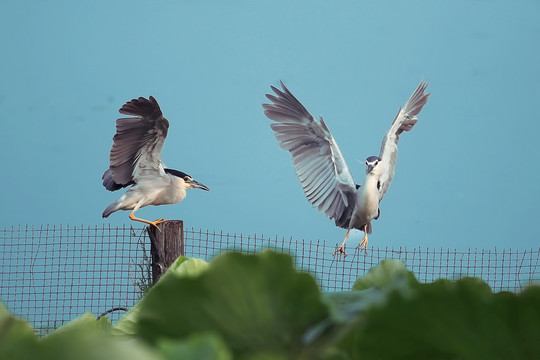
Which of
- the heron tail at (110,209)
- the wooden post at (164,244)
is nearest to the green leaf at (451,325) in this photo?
the wooden post at (164,244)

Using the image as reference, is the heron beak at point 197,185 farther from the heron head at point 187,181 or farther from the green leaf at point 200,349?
the green leaf at point 200,349

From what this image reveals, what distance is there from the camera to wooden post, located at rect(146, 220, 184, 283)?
3492 millimetres

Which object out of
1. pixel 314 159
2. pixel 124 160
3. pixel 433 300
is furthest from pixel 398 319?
pixel 314 159

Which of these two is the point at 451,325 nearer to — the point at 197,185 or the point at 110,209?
the point at 110,209

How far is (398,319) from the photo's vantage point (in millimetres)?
101

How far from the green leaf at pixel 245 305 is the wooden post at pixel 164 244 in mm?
3420

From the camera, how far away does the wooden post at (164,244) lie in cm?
349

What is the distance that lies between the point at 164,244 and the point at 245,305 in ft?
11.4

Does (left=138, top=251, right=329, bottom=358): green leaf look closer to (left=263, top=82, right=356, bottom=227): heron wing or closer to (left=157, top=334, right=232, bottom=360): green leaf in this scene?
(left=157, top=334, right=232, bottom=360): green leaf

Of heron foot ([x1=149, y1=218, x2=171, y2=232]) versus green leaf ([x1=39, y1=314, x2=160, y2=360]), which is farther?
heron foot ([x1=149, y1=218, x2=171, y2=232])

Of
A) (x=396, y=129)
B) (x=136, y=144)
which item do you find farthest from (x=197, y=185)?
(x=396, y=129)

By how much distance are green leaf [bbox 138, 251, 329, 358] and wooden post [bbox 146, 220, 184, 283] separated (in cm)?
342

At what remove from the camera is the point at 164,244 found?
11.5 feet

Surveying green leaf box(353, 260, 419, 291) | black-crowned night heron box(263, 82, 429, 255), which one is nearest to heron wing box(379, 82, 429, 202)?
black-crowned night heron box(263, 82, 429, 255)
